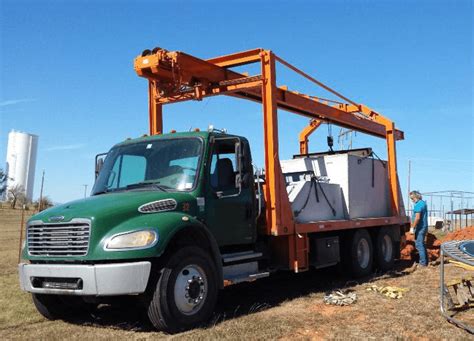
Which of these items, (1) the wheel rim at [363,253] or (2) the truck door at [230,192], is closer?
(2) the truck door at [230,192]

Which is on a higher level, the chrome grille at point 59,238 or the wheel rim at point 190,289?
the chrome grille at point 59,238

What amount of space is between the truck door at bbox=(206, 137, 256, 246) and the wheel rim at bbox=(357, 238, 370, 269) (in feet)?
13.0

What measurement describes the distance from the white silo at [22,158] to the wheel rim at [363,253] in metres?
88.8

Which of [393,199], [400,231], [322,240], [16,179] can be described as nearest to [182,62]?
[322,240]

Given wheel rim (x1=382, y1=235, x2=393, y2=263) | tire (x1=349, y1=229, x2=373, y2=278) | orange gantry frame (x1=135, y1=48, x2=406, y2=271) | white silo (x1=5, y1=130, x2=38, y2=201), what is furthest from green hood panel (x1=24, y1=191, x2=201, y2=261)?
white silo (x1=5, y1=130, x2=38, y2=201)

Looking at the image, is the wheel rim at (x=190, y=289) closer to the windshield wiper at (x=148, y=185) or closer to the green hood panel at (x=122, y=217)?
the green hood panel at (x=122, y=217)

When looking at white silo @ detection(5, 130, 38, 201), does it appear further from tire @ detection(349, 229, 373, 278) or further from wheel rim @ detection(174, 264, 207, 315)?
wheel rim @ detection(174, 264, 207, 315)

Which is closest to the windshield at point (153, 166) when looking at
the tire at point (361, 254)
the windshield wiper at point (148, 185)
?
the windshield wiper at point (148, 185)

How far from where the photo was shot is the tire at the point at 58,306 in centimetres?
697

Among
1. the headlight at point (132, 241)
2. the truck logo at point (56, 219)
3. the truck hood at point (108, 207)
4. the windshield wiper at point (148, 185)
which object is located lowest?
the headlight at point (132, 241)

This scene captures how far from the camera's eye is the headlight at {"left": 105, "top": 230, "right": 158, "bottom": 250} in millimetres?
5906

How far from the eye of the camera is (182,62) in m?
8.41

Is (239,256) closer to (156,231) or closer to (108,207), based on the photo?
(156,231)

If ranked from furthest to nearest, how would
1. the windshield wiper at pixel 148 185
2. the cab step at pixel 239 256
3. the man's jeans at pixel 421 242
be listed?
1. the man's jeans at pixel 421 242
2. the cab step at pixel 239 256
3. the windshield wiper at pixel 148 185
